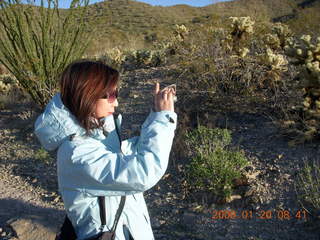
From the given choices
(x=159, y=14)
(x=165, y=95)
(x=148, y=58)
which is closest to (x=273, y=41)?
(x=148, y=58)

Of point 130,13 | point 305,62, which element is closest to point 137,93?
point 305,62

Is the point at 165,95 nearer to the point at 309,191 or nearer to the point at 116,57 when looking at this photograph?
the point at 309,191

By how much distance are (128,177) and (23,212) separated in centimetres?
299

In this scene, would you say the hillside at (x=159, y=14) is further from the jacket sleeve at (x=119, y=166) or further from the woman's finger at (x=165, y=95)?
the jacket sleeve at (x=119, y=166)

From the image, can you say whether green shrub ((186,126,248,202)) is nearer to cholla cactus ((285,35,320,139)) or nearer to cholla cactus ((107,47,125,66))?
cholla cactus ((285,35,320,139))

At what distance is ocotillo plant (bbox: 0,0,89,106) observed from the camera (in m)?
6.46

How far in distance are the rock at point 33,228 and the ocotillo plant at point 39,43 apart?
328 centimetres

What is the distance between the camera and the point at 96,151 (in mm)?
1680

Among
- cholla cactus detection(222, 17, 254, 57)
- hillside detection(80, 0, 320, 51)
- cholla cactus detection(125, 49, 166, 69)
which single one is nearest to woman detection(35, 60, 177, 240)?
cholla cactus detection(222, 17, 254, 57)

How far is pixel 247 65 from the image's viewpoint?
5387 millimetres

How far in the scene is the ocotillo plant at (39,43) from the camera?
6.46 m

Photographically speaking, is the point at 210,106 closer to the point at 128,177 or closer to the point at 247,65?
the point at 247,65
